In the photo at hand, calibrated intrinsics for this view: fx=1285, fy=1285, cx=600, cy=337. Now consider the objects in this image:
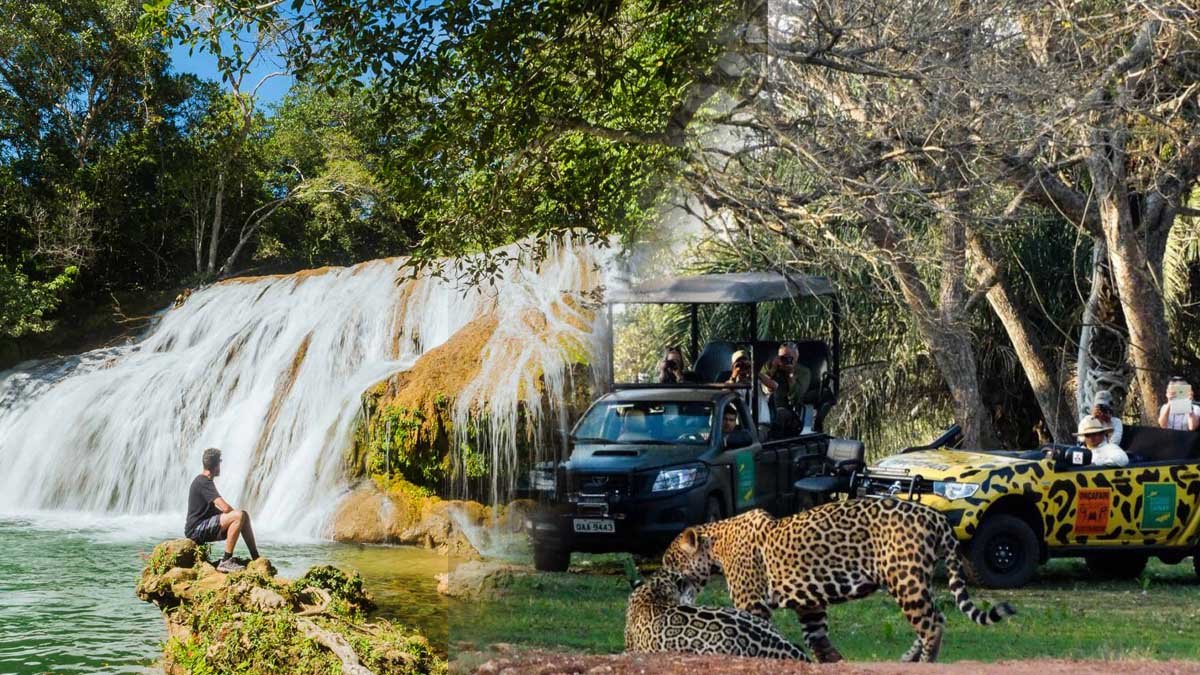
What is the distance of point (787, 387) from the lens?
3.94m

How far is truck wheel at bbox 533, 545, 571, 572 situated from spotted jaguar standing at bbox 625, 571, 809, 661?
9.9 inches

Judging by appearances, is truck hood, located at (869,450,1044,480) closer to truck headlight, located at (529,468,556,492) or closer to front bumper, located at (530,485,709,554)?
front bumper, located at (530,485,709,554)

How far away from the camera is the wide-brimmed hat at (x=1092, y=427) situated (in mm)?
4562

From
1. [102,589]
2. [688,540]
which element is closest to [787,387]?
[688,540]

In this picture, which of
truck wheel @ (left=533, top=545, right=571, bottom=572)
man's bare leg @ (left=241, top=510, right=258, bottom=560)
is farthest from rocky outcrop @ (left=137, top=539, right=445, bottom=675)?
truck wheel @ (left=533, top=545, right=571, bottom=572)

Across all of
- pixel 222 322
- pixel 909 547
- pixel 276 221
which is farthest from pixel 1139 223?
pixel 276 221

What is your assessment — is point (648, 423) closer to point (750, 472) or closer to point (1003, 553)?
point (750, 472)

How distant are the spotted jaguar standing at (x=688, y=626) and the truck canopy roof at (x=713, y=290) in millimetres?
827

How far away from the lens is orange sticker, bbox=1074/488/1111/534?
4.26 metres

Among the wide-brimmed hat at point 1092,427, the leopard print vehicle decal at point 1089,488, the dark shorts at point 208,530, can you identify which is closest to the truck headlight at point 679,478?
the leopard print vehicle decal at point 1089,488

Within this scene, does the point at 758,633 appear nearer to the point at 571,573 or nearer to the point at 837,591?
the point at 837,591

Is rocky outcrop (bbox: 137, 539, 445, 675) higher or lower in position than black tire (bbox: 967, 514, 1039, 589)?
lower

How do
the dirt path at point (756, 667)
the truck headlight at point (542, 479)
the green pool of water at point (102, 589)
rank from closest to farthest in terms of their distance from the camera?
Result: the dirt path at point (756, 667) → the truck headlight at point (542, 479) → the green pool of water at point (102, 589)

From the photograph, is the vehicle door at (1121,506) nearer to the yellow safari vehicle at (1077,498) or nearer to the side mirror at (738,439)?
the yellow safari vehicle at (1077,498)
